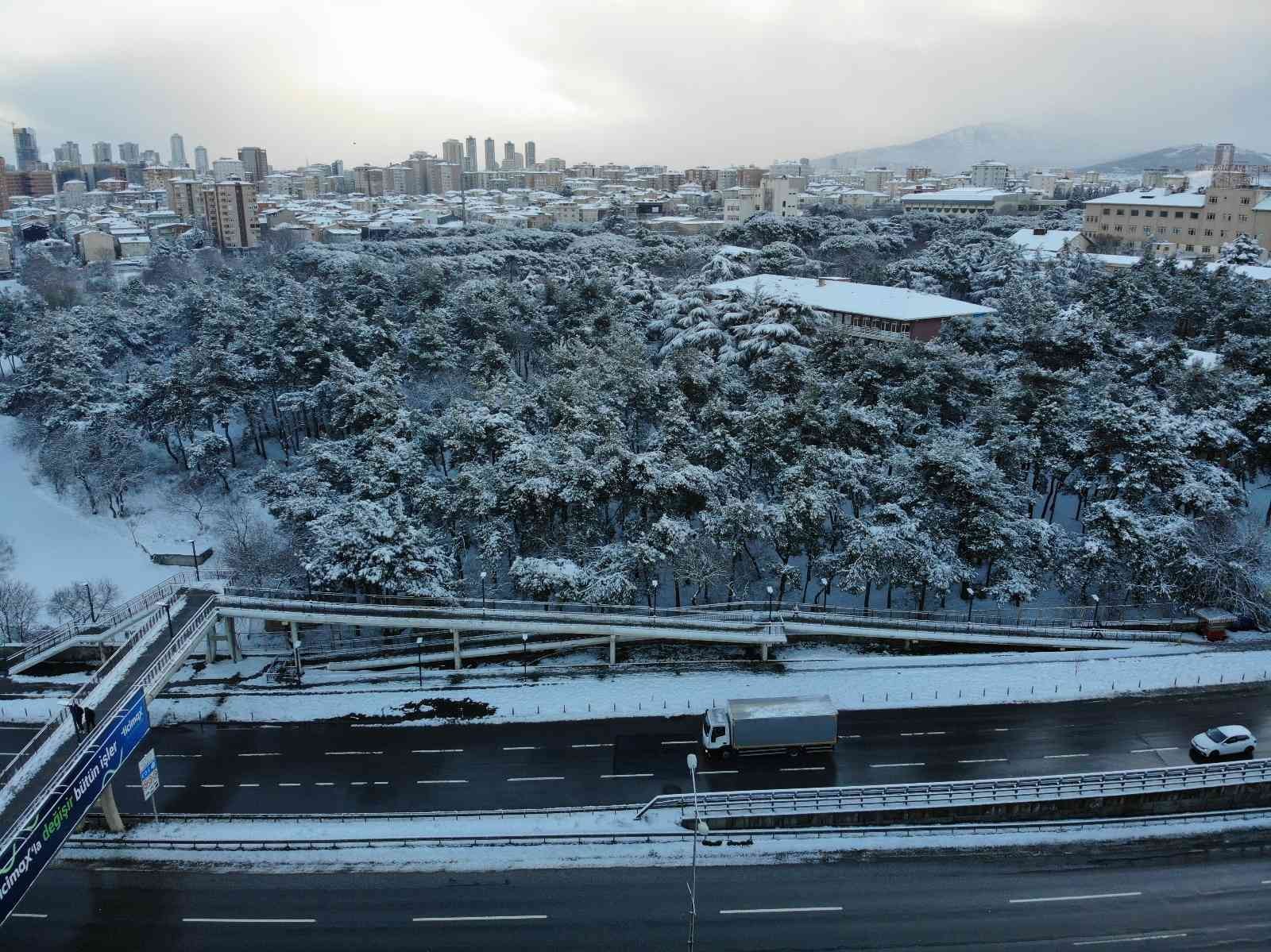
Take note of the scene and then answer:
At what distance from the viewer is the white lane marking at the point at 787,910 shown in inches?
854

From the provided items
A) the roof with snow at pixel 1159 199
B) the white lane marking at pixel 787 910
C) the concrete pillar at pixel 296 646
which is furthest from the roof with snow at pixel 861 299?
the roof with snow at pixel 1159 199

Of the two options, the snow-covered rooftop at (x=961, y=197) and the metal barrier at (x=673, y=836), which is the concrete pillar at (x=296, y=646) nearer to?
the metal barrier at (x=673, y=836)

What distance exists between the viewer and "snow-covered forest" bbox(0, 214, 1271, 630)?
1396 inches

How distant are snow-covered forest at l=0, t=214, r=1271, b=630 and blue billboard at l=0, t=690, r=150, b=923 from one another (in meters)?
10.2

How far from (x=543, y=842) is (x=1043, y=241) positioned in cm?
8283

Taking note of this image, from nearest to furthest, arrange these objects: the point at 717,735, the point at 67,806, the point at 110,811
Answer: the point at 67,806
the point at 110,811
the point at 717,735

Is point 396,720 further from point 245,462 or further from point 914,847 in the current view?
point 245,462

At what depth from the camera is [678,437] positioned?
1598 inches

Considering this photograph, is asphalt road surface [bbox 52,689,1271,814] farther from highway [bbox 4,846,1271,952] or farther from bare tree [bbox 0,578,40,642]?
bare tree [bbox 0,578,40,642]

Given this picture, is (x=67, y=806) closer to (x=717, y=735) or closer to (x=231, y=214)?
(x=717, y=735)

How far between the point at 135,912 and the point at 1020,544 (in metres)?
31.2

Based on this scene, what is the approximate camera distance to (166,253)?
346 ft

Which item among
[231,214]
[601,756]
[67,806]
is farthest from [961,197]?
[67,806]

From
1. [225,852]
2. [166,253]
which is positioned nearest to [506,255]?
[166,253]
